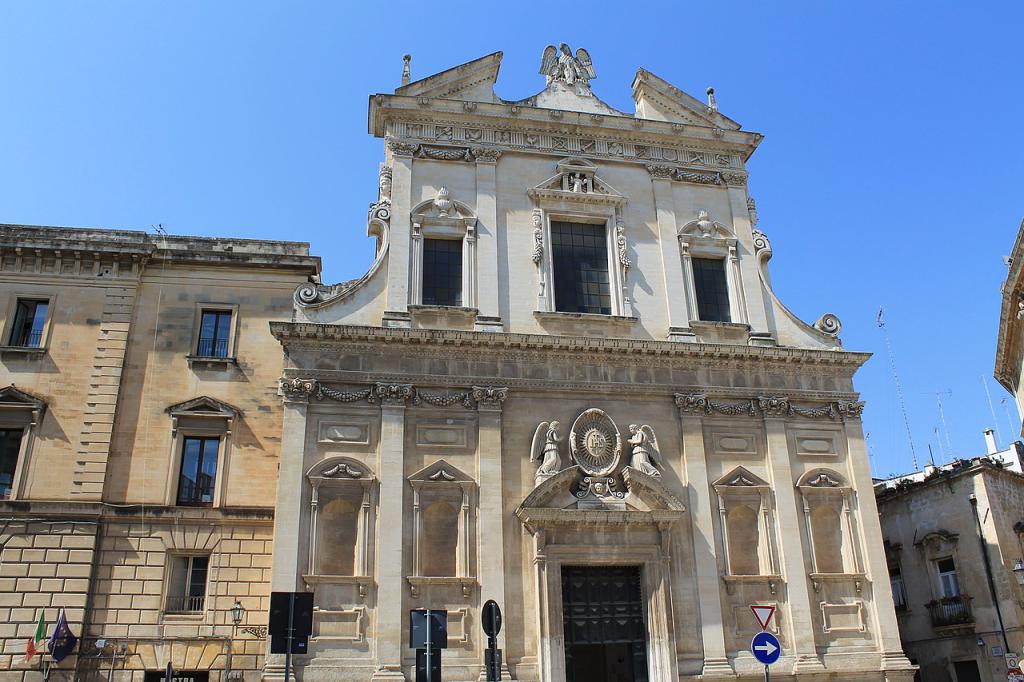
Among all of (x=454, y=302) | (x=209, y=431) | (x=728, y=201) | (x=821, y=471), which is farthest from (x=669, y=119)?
(x=209, y=431)

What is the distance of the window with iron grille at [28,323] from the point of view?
23094mm

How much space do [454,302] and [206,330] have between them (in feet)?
23.9

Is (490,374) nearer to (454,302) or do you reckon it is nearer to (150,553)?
(454,302)

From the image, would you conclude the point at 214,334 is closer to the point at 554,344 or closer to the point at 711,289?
the point at 554,344

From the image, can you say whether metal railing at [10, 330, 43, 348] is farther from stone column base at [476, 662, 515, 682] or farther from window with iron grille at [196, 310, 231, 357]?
stone column base at [476, 662, 515, 682]

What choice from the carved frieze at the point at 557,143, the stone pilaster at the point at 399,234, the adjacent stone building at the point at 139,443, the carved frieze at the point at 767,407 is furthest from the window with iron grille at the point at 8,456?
the carved frieze at the point at 767,407

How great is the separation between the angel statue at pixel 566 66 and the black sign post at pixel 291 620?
18.9 metres

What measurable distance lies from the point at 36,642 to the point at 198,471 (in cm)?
531

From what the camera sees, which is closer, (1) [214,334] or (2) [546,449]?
(2) [546,449]

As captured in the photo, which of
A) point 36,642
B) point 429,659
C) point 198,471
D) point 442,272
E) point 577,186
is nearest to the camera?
point 429,659

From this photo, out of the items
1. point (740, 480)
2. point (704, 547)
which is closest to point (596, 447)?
point (704, 547)

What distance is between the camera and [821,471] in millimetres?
22953

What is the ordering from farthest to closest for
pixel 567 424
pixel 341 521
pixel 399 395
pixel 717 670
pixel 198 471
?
1. pixel 198 471
2. pixel 567 424
3. pixel 399 395
4. pixel 341 521
5. pixel 717 670

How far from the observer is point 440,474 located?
20.7 metres
